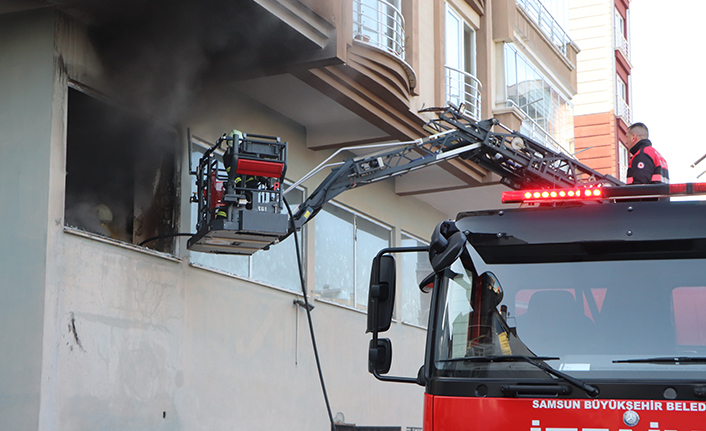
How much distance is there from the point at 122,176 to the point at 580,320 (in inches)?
285

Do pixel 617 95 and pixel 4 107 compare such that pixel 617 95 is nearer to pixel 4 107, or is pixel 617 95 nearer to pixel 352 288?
pixel 352 288

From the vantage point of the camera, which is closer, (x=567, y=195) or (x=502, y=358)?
(x=502, y=358)

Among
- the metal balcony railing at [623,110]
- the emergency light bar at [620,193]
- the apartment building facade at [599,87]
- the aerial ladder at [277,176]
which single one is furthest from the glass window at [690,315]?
the metal balcony railing at [623,110]

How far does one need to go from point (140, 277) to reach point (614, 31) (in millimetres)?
24373

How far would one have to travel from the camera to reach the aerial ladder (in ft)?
27.9

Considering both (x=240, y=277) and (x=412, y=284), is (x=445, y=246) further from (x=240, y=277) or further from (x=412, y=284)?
(x=412, y=284)

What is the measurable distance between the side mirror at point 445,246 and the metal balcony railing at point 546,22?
48.1ft

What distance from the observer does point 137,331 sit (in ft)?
30.2

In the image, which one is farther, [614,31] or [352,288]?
[614,31]

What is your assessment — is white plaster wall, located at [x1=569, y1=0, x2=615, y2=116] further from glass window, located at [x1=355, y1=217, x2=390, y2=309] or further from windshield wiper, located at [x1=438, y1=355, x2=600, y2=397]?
windshield wiper, located at [x1=438, y1=355, x2=600, y2=397]

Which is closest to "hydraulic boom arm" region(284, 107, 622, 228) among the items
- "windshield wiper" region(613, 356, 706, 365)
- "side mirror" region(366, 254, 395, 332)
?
"side mirror" region(366, 254, 395, 332)

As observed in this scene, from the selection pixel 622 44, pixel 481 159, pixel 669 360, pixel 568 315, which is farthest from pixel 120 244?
pixel 622 44

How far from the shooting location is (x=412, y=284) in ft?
56.0

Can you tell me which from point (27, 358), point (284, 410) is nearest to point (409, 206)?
point (284, 410)
